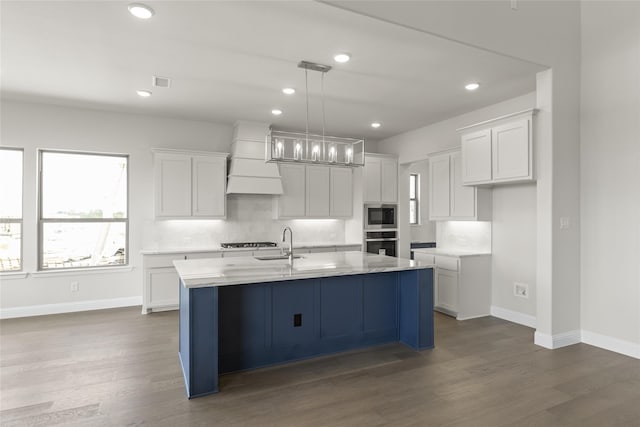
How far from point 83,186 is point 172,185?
1.32m

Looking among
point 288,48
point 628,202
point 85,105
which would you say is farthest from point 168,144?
point 628,202

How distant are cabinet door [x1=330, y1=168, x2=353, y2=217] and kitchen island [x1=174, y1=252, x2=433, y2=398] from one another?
8.35 feet

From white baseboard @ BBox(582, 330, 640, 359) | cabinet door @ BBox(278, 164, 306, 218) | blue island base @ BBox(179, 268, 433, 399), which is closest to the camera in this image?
blue island base @ BBox(179, 268, 433, 399)

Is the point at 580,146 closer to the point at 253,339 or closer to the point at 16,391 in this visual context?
the point at 253,339

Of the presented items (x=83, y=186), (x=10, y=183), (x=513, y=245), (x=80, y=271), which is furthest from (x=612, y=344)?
(x=10, y=183)

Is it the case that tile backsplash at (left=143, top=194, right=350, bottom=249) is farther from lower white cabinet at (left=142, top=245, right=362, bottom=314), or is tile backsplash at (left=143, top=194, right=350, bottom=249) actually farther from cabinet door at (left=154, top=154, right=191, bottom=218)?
lower white cabinet at (left=142, top=245, right=362, bottom=314)

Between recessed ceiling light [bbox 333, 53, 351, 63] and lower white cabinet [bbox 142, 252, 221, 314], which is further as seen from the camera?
lower white cabinet [bbox 142, 252, 221, 314]

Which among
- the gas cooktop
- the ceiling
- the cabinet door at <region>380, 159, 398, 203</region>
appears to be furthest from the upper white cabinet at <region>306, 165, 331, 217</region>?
the ceiling

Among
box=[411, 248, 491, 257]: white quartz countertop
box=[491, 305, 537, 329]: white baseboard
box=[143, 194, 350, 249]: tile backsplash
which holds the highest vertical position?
box=[143, 194, 350, 249]: tile backsplash

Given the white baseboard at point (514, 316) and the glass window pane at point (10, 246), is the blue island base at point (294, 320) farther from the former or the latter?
the glass window pane at point (10, 246)

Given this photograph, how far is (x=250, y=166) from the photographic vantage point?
19.3 feet

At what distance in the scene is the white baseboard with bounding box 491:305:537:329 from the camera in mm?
4600

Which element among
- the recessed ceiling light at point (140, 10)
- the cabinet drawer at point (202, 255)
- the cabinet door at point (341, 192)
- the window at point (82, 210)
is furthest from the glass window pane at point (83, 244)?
the recessed ceiling light at point (140, 10)

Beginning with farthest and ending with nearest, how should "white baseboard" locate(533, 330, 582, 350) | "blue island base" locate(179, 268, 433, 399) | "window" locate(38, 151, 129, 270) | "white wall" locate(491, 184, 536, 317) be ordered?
"window" locate(38, 151, 129, 270)
"white wall" locate(491, 184, 536, 317)
"white baseboard" locate(533, 330, 582, 350)
"blue island base" locate(179, 268, 433, 399)
